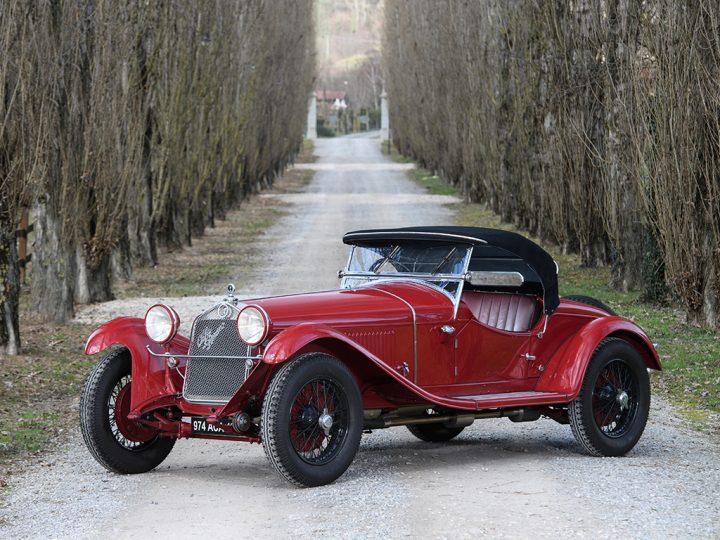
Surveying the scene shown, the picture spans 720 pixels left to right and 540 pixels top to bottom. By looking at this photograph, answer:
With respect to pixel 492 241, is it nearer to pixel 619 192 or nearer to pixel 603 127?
pixel 619 192

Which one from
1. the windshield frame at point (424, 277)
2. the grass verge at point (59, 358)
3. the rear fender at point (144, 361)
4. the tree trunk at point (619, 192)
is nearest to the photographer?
the rear fender at point (144, 361)

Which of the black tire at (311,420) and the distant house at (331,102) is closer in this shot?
the black tire at (311,420)

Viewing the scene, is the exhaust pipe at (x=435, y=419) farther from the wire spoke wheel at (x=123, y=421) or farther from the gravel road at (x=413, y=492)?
the wire spoke wheel at (x=123, y=421)

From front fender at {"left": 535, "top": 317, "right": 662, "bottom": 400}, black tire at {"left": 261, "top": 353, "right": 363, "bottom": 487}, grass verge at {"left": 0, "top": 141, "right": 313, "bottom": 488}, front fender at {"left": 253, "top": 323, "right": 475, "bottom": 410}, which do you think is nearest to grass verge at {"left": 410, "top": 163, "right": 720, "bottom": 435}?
front fender at {"left": 535, "top": 317, "right": 662, "bottom": 400}

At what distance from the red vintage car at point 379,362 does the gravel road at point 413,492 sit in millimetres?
259

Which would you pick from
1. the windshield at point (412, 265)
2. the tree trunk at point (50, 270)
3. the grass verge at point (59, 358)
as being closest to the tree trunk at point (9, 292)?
the grass verge at point (59, 358)

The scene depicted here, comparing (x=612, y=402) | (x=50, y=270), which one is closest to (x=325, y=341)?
(x=612, y=402)

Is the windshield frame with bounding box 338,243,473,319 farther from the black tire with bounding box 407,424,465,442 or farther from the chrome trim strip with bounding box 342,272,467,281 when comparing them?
the black tire with bounding box 407,424,465,442

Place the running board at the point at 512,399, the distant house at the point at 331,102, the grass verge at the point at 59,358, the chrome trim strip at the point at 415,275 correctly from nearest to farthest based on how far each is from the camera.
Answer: the running board at the point at 512,399 < the chrome trim strip at the point at 415,275 < the grass verge at the point at 59,358 < the distant house at the point at 331,102

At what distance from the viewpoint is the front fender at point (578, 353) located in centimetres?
787

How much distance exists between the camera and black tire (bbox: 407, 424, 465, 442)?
857 centimetres

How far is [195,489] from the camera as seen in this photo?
22.7 feet

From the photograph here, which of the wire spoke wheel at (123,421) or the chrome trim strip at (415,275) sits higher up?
the chrome trim strip at (415,275)

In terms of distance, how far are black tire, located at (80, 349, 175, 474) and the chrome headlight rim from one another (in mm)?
954
